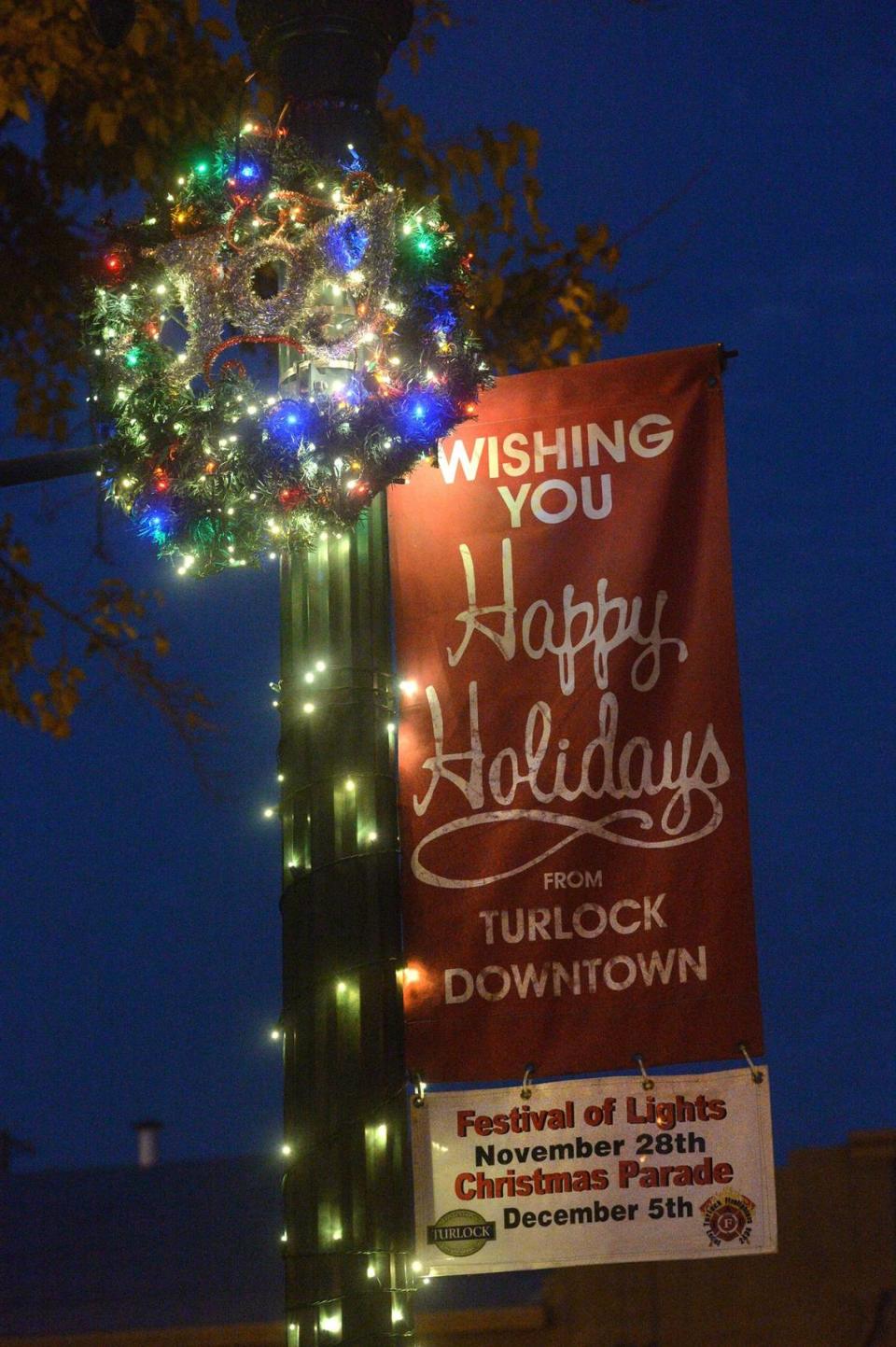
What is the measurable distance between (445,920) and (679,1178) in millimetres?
842

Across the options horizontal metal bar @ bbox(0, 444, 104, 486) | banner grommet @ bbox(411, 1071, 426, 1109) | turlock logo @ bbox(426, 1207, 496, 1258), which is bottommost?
turlock logo @ bbox(426, 1207, 496, 1258)

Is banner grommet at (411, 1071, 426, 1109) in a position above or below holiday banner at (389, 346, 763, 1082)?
below

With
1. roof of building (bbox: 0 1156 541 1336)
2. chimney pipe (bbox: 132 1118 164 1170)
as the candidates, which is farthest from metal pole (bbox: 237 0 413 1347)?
chimney pipe (bbox: 132 1118 164 1170)

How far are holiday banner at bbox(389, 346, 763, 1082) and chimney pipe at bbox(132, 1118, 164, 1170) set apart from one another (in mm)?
15454

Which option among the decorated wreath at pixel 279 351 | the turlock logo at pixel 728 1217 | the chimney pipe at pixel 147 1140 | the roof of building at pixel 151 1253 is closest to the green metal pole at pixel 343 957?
the decorated wreath at pixel 279 351

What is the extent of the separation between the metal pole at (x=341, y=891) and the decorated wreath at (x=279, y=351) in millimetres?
192

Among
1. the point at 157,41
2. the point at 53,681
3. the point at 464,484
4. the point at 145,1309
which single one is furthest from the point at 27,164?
the point at 145,1309

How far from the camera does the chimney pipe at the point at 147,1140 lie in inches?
766

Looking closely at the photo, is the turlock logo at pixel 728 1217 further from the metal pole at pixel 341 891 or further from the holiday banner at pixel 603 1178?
the metal pole at pixel 341 891

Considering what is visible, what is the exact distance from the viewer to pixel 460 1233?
4.57 metres

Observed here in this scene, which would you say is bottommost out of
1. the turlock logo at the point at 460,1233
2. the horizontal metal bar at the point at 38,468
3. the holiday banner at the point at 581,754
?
the turlock logo at the point at 460,1233

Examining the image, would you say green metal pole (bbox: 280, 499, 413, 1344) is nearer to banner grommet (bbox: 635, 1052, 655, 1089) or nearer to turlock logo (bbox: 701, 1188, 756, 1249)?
banner grommet (bbox: 635, 1052, 655, 1089)

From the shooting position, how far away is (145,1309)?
14.6 m

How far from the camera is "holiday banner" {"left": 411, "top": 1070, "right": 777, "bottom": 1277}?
14.9ft
